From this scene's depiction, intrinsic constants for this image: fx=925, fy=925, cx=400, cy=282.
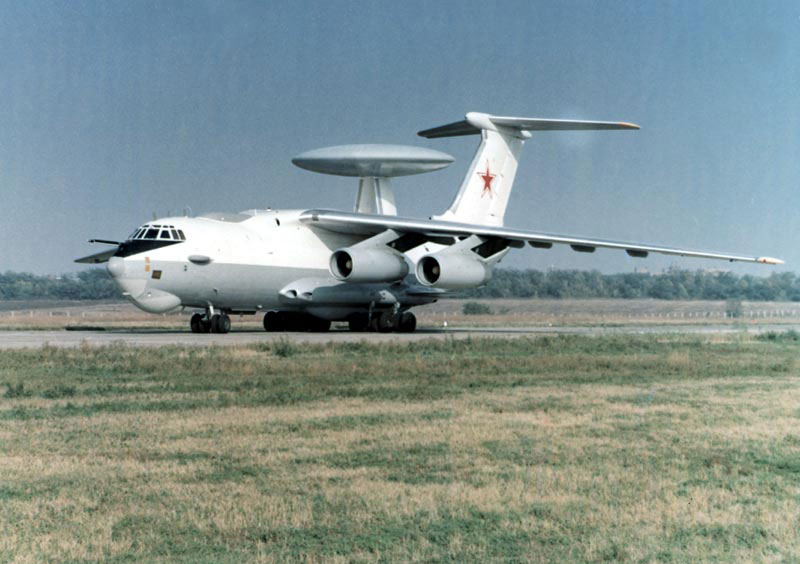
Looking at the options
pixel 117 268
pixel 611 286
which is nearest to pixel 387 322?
pixel 117 268

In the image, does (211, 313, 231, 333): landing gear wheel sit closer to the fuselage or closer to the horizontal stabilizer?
the fuselage

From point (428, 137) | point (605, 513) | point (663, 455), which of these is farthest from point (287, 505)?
point (428, 137)

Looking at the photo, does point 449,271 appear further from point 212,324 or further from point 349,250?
point 212,324

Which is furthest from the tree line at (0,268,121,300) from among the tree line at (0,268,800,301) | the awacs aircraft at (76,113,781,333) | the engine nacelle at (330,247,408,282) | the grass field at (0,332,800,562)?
the grass field at (0,332,800,562)

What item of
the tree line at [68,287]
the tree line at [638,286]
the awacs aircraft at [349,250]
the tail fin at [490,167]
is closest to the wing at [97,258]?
the awacs aircraft at [349,250]

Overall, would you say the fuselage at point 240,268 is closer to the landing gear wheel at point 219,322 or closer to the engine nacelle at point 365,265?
the landing gear wheel at point 219,322

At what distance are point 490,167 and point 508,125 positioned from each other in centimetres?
127

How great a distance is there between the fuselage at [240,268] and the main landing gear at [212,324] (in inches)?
10.6

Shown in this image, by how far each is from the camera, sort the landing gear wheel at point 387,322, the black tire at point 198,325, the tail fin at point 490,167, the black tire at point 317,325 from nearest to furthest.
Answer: the black tire at point 198,325, the landing gear wheel at point 387,322, the black tire at point 317,325, the tail fin at point 490,167

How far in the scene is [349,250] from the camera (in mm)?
21656

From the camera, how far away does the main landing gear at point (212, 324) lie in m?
21.8

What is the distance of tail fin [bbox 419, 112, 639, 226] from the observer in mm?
25719

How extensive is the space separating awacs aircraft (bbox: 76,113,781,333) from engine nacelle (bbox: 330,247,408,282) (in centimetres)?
3

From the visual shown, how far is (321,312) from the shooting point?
907 inches
